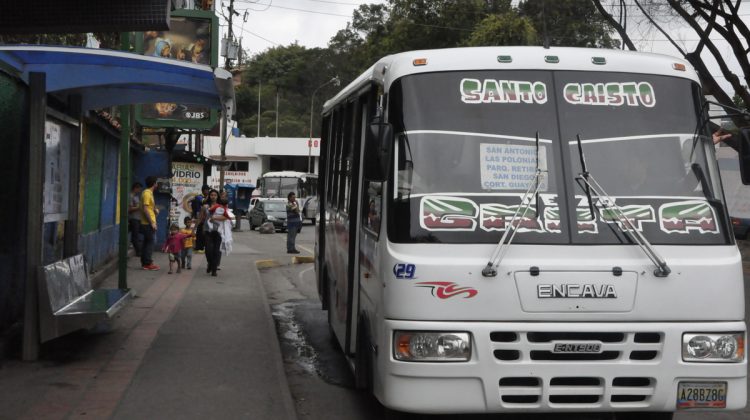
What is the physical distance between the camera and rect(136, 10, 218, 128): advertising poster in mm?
23125

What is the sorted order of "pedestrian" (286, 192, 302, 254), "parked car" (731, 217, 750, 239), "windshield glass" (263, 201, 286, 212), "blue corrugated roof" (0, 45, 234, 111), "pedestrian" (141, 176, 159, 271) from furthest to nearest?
1. "windshield glass" (263, 201, 286, 212)
2. "parked car" (731, 217, 750, 239)
3. "pedestrian" (286, 192, 302, 254)
4. "pedestrian" (141, 176, 159, 271)
5. "blue corrugated roof" (0, 45, 234, 111)

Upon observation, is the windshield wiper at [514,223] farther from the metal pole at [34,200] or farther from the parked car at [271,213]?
the parked car at [271,213]

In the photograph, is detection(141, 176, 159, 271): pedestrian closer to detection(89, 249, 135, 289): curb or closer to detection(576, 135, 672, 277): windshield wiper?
detection(89, 249, 135, 289): curb

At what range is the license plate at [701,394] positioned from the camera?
5.62m

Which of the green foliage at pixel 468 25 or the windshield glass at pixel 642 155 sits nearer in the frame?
the windshield glass at pixel 642 155

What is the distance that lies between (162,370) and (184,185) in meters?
17.6

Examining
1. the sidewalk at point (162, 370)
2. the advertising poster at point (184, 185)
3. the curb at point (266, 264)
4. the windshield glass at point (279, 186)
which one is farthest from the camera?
the windshield glass at point (279, 186)

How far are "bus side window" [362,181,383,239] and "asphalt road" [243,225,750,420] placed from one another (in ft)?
4.54

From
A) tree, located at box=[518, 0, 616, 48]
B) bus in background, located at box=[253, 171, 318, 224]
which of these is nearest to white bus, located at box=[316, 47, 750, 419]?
tree, located at box=[518, 0, 616, 48]

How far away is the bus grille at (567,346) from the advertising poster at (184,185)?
20238 mm

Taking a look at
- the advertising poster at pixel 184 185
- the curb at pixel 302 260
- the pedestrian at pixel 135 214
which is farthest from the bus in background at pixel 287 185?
the pedestrian at pixel 135 214

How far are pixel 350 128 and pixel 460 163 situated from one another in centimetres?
280

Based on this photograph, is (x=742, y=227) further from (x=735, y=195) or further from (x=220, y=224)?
(x=220, y=224)

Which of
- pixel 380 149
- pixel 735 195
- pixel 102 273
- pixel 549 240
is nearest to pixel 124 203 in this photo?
pixel 102 273
